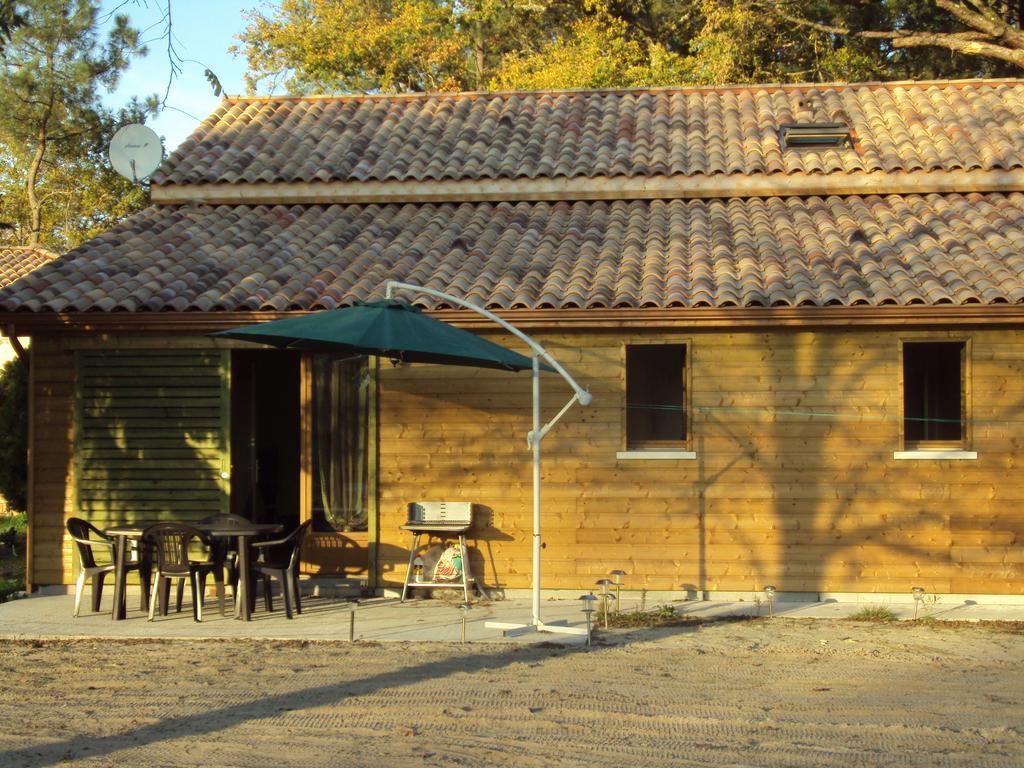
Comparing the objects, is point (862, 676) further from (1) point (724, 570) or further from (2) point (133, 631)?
(2) point (133, 631)

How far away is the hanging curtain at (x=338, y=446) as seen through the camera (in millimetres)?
12852

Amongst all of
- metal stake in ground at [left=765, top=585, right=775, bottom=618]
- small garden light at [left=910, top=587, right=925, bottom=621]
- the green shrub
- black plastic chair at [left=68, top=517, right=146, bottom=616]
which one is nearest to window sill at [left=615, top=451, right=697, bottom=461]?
metal stake in ground at [left=765, top=585, right=775, bottom=618]

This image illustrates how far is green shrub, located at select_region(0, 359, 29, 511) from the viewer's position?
1609cm

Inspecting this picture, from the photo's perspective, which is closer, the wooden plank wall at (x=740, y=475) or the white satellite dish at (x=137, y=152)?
the wooden plank wall at (x=740, y=475)

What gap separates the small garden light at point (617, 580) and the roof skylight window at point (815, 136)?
6.61m

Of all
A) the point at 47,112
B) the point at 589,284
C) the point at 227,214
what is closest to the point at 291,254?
the point at 227,214

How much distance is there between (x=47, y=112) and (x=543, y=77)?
13.8 m

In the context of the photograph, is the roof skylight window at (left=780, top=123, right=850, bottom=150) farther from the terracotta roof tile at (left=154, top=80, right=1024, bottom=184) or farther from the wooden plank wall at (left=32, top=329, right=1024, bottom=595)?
the wooden plank wall at (left=32, top=329, right=1024, bottom=595)

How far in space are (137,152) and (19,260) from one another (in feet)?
54.4

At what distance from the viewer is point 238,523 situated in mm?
11172

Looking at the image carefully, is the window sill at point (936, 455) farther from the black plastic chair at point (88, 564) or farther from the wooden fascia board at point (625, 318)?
the black plastic chair at point (88, 564)

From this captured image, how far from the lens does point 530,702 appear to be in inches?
309

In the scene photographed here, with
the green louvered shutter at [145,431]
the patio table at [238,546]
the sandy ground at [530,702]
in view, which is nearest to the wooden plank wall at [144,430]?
the green louvered shutter at [145,431]

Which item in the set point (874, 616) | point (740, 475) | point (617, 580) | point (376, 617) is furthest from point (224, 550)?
point (874, 616)
